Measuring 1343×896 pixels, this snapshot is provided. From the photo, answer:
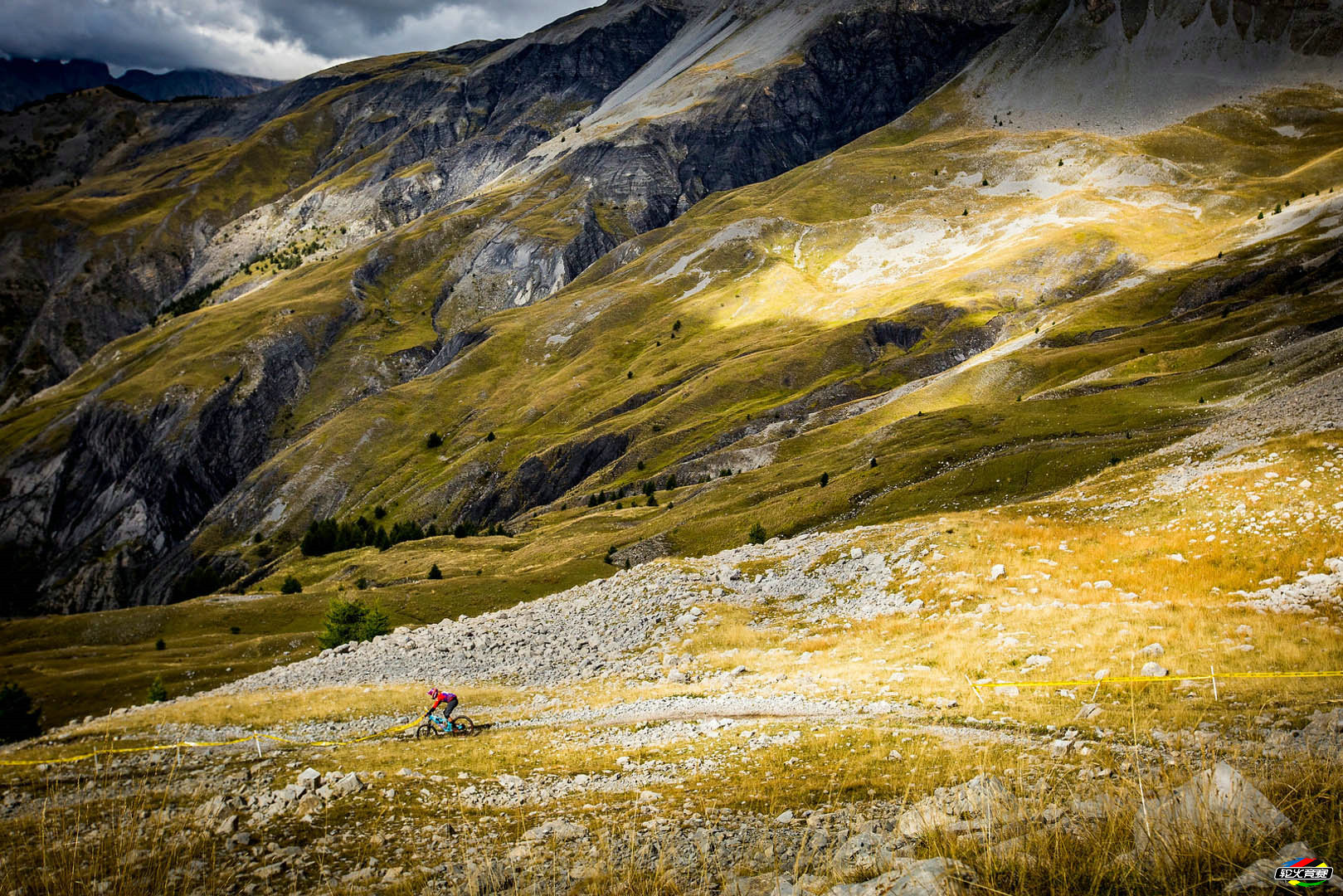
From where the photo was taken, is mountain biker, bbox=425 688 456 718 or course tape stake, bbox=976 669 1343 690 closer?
course tape stake, bbox=976 669 1343 690

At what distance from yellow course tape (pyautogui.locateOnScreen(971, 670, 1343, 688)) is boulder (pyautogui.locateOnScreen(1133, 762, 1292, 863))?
318 inches

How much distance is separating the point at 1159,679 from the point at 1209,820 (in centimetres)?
1248

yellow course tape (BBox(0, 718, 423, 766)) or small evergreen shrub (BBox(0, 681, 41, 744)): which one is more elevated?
yellow course tape (BBox(0, 718, 423, 766))

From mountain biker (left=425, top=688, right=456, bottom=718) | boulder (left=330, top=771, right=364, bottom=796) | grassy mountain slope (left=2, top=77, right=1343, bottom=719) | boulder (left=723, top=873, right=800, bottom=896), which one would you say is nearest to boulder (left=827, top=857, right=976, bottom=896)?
boulder (left=723, top=873, right=800, bottom=896)

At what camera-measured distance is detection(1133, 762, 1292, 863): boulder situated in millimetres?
5688

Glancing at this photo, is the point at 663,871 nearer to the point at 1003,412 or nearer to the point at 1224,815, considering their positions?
the point at 1224,815

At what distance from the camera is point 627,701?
85.3 ft

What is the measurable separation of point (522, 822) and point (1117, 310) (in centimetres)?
13264

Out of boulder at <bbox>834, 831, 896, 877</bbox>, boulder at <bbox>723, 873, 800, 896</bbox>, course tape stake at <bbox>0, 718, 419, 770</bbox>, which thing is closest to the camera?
boulder at <bbox>723, 873, 800, 896</bbox>

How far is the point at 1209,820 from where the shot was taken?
584cm

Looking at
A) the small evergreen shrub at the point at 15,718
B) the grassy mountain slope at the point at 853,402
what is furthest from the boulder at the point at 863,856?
the small evergreen shrub at the point at 15,718

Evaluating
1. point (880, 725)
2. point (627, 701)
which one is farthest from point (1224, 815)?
point (627, 701)

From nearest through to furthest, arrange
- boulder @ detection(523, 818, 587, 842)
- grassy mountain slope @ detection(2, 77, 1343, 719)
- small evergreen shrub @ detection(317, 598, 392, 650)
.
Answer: boulder @ detection(523, 818, 587, 842)
small evergreen shrub @ detection(317, 598, 392, 650)
grassy mountain slope @ detection(2, 77, 1343, 719)

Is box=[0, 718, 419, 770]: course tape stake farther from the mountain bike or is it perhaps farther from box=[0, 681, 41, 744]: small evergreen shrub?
box=[0, 681, 41, 744]: small evergreen shrub
